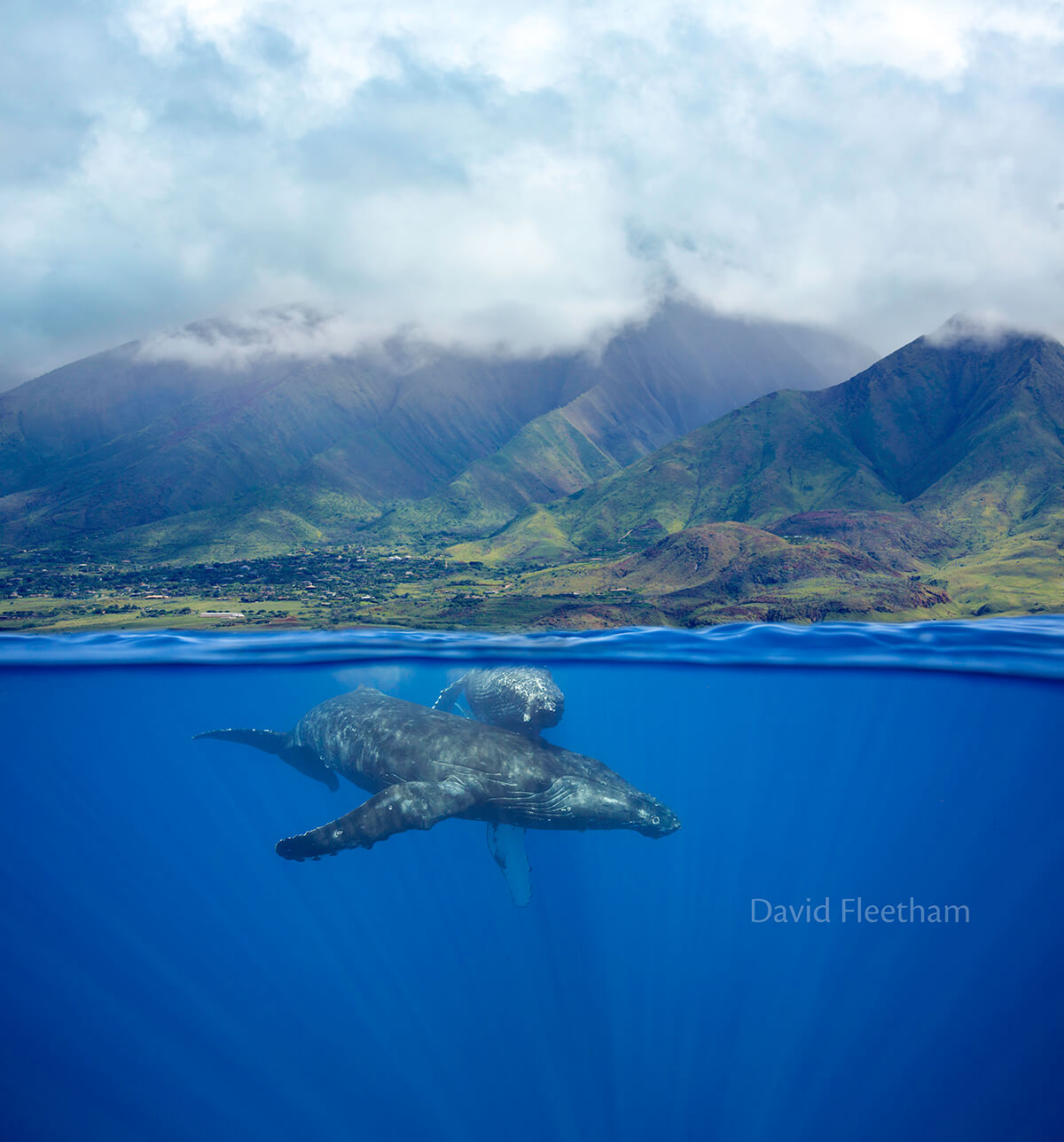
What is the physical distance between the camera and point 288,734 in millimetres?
11594

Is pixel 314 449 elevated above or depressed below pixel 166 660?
above

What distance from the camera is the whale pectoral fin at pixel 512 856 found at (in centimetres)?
955

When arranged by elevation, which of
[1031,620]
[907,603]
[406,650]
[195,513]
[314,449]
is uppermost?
[314,449]

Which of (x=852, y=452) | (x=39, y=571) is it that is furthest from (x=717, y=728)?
(x=852, y=452)

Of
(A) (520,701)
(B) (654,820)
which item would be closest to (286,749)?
(A) (520,701)

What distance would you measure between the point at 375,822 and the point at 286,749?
443 centimetres

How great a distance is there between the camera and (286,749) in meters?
11.8

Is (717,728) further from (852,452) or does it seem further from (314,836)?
(852,452)

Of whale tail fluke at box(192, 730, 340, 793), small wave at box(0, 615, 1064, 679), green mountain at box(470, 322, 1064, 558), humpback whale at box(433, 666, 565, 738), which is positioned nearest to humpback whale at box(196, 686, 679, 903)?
humpback whale at box(433, 666, 565, 738)

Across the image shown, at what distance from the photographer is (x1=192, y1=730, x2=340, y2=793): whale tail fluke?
11.3m

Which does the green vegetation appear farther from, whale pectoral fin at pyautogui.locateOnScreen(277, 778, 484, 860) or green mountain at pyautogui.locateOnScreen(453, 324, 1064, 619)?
whale pectoral fin at pyautogui.locateOnScreen(277, 778, 484, 860)

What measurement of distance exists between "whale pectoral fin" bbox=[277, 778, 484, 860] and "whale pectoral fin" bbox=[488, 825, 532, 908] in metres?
1.57

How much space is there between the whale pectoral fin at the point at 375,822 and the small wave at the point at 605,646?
6.75 metres

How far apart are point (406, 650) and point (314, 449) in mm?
176918
